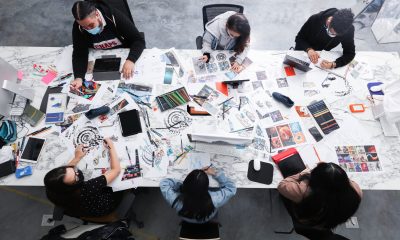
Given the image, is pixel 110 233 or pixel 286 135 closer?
pixel 110 233

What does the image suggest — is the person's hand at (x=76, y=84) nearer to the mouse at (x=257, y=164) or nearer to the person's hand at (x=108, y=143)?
the person's hand at (x=108, y=143)

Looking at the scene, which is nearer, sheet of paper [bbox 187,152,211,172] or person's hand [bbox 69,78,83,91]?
sheet of paper [bbox 187,152,211,172]

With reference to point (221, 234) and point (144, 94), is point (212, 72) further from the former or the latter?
point (221, 234)

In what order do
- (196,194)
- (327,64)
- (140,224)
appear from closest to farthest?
(196,194)
(327,64)
(140,224)

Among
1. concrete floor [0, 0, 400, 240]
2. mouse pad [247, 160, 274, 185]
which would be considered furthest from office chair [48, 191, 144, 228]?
mouse pad [247, 160, 274, 185]

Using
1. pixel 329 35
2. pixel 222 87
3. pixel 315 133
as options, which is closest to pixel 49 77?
pixel 222 87

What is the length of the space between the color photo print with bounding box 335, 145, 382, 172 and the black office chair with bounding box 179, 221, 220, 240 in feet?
3.81

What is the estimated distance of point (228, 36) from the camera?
2.63m

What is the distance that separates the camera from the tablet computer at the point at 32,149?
2.23m

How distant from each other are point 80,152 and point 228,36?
1664mm

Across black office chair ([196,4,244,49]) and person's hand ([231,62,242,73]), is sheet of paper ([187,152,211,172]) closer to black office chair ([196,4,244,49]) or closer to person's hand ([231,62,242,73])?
person's hand ([231,62,242,73])

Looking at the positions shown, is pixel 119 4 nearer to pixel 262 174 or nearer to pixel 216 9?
pixel 216 9

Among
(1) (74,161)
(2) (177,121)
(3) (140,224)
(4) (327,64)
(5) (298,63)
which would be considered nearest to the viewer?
(1) (74,161)

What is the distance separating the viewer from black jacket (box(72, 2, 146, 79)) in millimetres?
2516
